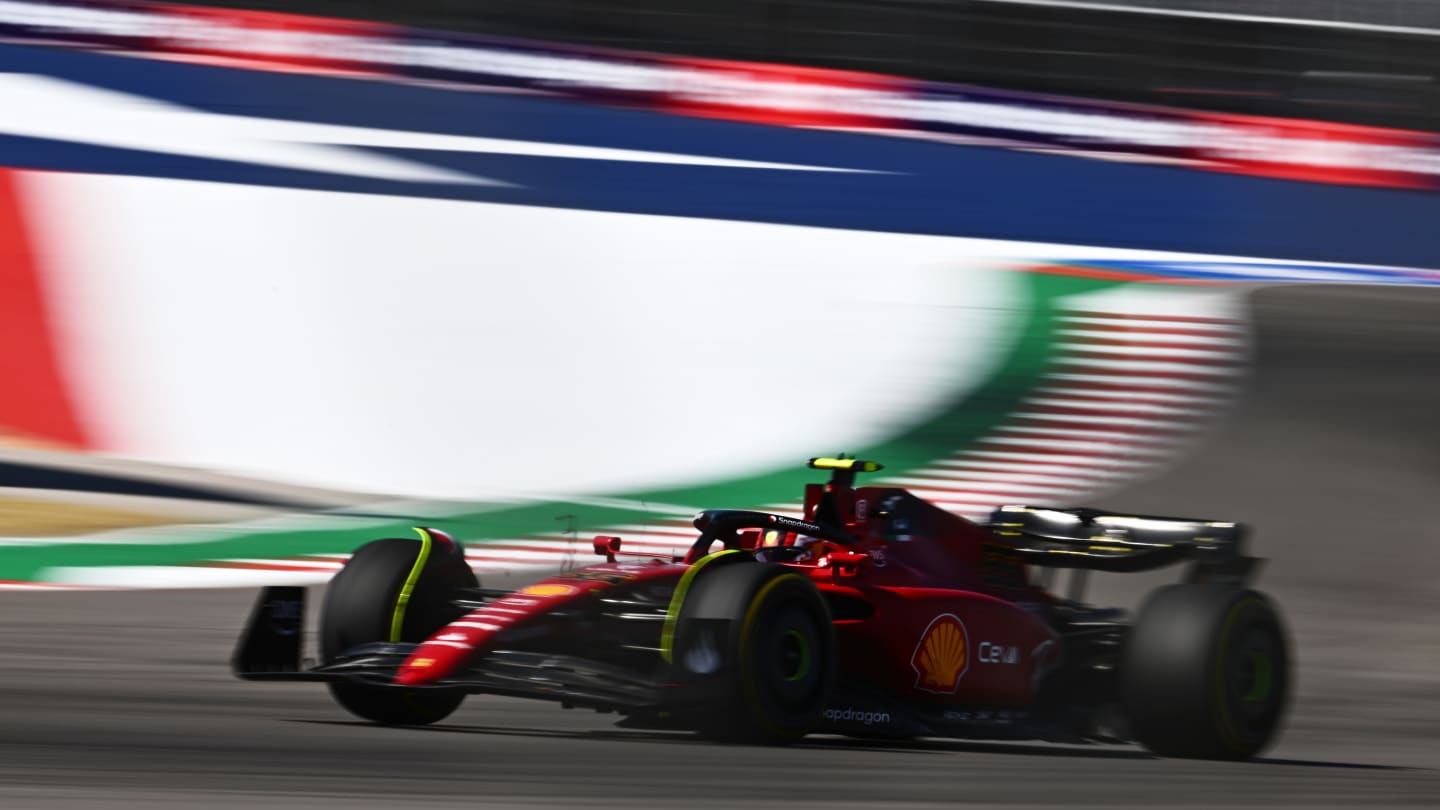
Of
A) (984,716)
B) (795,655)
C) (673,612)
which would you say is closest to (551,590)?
(673,612)

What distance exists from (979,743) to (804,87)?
10.8 m

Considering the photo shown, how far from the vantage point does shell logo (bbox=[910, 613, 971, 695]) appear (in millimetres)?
7762

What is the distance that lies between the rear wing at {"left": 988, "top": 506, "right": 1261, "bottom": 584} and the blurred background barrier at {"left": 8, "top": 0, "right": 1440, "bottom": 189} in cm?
957

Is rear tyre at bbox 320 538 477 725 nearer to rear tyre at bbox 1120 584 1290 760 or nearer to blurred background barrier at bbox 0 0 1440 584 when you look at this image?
rear tyre at bbox 1120 584 1290 760

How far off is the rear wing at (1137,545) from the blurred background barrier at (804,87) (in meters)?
9.57

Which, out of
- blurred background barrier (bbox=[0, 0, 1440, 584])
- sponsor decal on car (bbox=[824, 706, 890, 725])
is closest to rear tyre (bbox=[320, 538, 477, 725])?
sponsor decal on car (bbox=[824, 706, 890, 725])

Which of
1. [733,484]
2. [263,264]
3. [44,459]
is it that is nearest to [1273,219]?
[733,484]

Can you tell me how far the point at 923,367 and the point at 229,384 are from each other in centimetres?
538

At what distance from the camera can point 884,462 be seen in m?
15.3

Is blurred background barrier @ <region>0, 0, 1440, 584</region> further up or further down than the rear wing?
further up

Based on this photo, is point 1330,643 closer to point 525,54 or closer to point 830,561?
point 830,561

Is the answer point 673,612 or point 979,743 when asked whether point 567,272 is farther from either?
point 673,612

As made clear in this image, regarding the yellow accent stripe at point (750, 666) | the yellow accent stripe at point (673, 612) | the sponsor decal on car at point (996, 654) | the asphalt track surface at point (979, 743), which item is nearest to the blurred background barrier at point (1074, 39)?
the asphalt track surface at point (979, 743)

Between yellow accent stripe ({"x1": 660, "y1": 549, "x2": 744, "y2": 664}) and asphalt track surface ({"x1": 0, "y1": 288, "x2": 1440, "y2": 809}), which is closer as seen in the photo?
asphalt track surface ({"x1": 0, "y1": 288, "x2": 1440, "y2": 809})
